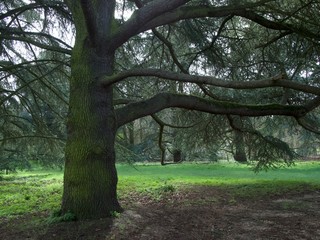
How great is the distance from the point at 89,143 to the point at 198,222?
6.45 feet

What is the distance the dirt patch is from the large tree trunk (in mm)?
296

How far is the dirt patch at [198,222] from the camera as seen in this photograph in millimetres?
4980

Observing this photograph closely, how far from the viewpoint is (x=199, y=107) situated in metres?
6.04

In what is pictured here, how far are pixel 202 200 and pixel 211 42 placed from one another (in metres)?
3.05

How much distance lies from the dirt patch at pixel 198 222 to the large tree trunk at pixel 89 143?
0.30m

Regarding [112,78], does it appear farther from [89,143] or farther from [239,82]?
[239,82]

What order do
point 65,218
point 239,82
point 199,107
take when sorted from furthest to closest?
point 199,107
point 65,218
point 239,82

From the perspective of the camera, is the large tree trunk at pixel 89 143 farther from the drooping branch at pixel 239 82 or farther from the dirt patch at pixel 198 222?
the drooping branch at pixel 239 82

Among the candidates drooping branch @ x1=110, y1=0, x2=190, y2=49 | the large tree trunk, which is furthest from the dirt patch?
drooping branch @ x1=110, y1=0, x2=190, y2=49

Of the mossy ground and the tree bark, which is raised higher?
the tree bark

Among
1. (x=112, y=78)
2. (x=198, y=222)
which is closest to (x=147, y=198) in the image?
(x=198, y=222)

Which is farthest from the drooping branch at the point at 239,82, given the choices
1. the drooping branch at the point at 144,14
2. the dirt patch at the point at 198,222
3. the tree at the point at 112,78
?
the dirt patch at the point at 198,222

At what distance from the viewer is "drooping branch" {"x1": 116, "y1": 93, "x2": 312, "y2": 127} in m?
5.98

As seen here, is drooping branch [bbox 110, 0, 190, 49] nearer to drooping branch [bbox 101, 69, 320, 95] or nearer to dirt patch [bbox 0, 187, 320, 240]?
drooping branch [bbox 101, 69, 320, 95]
